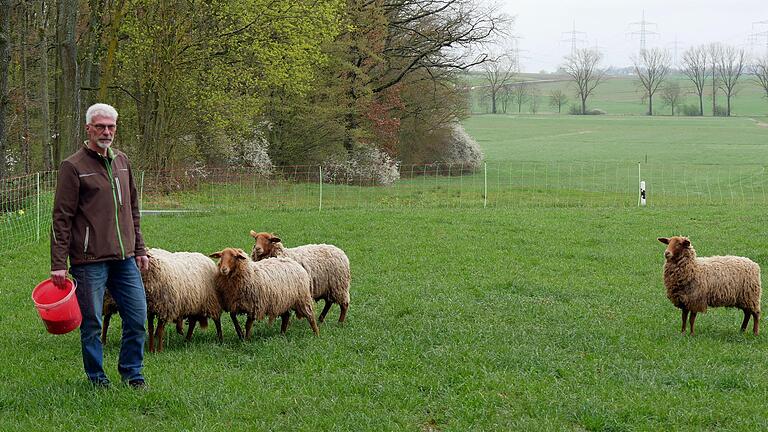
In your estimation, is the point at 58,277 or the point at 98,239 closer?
the point at 58,277

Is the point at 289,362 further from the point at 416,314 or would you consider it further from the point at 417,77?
the point at 417,77

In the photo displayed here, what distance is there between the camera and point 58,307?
6.41 meters

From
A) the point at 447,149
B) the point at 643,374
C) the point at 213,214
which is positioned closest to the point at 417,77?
the point at 447,149

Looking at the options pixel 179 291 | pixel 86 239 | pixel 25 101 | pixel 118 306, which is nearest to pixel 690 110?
pixel 25 101

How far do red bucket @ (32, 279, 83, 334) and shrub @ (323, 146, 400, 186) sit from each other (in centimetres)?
2776

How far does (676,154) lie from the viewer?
58.6 meters

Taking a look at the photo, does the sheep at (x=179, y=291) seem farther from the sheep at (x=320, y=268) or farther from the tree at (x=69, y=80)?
the tree at (x=69, y=80)

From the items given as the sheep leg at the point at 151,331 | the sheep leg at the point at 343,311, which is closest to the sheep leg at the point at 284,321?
the sheep leg at the point at 343,311

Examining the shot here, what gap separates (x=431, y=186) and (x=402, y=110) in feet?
35.1

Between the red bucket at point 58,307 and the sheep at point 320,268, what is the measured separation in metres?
3.57

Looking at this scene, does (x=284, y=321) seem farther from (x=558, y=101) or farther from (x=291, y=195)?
(x=558, y=101)

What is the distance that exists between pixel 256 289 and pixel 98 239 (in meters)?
2.53

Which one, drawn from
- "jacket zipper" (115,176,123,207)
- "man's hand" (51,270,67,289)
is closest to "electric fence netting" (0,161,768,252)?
"jacket zipper" (115,176,123,207)

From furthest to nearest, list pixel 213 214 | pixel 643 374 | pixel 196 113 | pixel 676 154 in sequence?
1. pixel 676 154
2. pixel 196 113
3. pixel 213 214
4. pixel 643 374
